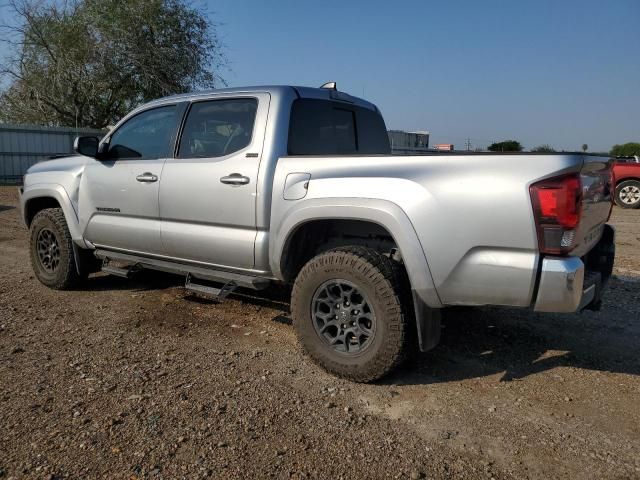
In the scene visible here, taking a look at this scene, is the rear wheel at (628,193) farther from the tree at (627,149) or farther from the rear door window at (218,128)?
the tree at (627,149)

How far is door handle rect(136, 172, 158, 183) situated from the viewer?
14.4 feet

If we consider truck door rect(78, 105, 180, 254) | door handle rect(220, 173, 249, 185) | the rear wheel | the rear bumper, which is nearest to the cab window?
truck door rect(78, 105, 180, 254)

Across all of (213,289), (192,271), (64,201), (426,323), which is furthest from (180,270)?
(426,323)

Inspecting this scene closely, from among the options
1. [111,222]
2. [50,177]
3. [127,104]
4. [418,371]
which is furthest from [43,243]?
[127,104]

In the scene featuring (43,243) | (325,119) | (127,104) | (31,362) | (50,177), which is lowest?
(31,362)

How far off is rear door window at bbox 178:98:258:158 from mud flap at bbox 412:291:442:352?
1.73m

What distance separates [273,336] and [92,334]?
1.45 m

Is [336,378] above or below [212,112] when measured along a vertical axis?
below

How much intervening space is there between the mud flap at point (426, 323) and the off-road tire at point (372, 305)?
0.10 metres

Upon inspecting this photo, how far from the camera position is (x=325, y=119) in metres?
4.27

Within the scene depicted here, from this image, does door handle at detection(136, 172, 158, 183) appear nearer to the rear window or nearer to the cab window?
the cab window

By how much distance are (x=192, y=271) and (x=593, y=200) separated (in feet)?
9.66

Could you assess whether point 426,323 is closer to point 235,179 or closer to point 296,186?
point 296,186

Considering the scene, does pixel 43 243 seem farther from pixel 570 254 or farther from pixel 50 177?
pixel 570 254
